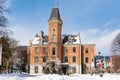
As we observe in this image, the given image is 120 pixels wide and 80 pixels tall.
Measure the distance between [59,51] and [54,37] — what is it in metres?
4.16

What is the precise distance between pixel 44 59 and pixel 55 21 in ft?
38.3

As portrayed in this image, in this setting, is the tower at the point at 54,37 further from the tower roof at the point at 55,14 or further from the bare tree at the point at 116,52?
the bare tree at the point at 116,52

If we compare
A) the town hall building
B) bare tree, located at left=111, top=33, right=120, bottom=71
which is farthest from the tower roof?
bare tree, located at left=111, top=33, right=120, bottom=71

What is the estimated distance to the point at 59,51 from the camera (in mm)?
88125

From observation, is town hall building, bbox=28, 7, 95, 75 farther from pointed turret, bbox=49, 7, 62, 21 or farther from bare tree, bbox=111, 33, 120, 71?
bare tree, bbox=111, 33, 120, 71

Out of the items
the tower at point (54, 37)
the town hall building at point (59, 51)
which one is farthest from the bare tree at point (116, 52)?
the tower at point (54, 37)

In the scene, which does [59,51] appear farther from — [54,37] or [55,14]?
[55,14]

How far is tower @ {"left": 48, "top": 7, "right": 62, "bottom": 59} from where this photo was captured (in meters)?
87.8

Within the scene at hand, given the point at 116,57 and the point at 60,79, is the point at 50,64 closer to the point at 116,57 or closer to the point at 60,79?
the point at 116,57

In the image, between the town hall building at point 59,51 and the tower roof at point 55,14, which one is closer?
the town hall building at point 59,51

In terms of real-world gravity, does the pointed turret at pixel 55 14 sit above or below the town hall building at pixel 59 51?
above

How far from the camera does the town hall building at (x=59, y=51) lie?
8788cm

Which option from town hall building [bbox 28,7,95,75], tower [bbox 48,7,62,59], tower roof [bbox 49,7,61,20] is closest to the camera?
tower [bbox 48,7,62,59]

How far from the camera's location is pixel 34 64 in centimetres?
9031
